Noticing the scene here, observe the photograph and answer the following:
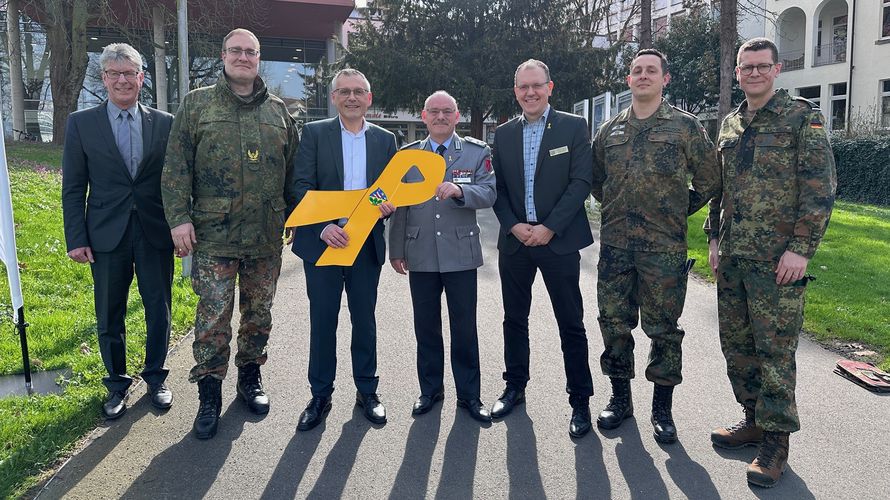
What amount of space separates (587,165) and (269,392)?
2.65 meters

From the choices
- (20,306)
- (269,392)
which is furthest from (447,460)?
(20,306)

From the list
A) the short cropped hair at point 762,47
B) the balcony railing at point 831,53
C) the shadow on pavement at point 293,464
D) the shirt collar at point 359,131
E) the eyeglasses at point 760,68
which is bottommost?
the shadow on pavement at point 293,464

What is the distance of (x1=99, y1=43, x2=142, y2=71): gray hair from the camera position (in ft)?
12.8

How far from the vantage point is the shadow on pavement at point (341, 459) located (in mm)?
3164

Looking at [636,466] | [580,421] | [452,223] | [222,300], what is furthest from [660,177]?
[222,300]

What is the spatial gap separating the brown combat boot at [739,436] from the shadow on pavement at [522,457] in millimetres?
1062

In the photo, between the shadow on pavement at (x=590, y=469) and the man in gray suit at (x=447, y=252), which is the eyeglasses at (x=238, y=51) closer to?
the man in gray suit at (x=447, y=252)

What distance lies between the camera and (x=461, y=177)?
3.96 metres

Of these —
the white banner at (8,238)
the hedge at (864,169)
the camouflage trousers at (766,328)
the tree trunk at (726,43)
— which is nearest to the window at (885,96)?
A: the hedge at (864,169)

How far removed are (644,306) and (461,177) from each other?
1374 mm

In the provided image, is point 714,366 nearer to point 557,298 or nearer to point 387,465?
point 557,298

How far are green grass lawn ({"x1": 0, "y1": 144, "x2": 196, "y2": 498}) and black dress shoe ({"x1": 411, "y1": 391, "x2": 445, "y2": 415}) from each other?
196 centimetres

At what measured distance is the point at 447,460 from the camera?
3482 mm

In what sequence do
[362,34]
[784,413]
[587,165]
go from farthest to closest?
[362,34] → [587,165] → [784,413]
